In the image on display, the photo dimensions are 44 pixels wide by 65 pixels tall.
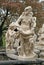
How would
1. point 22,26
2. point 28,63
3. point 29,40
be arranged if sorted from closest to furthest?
1. point 28,63
2. point 29,40
3. point 22,26

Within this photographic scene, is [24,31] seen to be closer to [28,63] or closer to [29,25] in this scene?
[29,25]

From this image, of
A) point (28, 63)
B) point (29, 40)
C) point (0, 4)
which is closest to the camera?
point (28, 63)

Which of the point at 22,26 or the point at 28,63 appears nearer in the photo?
the point at 28,63

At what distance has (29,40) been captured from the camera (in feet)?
25.4

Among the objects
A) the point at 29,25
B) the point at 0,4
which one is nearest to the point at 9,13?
the point at 0,4

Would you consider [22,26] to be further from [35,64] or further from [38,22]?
[38,22]

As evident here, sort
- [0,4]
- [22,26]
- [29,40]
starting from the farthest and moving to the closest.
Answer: [0,4] → [22,26] → [29,40]

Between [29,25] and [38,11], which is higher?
[29,25]

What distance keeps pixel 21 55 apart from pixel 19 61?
122 cm

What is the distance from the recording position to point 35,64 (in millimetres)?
7055

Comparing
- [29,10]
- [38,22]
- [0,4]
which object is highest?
[29,10]

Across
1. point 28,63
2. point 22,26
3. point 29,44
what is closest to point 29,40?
point 29,44

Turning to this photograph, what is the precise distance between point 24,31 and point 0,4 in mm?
13135

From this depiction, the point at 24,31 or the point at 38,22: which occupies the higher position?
the point at 24,31
